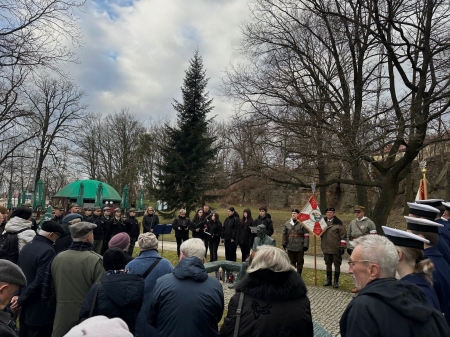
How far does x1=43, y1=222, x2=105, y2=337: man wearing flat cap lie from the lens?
3.85m

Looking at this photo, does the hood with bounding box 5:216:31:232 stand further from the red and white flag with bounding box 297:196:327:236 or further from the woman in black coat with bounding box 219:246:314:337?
the red and white flag with bounding box 297:196:327:236

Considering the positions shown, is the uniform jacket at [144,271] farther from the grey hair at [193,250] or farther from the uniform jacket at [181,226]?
the uniform jacket at [181,226]

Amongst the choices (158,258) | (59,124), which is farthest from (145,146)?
(158,258)

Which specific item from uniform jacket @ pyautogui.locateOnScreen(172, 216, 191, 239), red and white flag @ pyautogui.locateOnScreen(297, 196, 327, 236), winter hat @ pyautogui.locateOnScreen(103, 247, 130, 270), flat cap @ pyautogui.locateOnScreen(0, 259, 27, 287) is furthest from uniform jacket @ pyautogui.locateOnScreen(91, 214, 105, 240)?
flat cap @ pyautogui.locateOnScreen(0, 259, 27, 287)

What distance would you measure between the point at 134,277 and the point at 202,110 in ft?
81.6

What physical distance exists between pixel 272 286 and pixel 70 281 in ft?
7.80

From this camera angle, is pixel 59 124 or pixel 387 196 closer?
pixel 387 196

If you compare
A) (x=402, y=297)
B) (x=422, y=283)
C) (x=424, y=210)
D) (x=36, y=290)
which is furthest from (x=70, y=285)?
(x=424, y=210)

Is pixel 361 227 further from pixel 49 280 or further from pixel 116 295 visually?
pixel 49 280

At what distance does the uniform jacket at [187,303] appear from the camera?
298 centimetres

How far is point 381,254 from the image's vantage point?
2.35m

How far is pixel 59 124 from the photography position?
35.2 m

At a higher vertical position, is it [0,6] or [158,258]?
[0,6]

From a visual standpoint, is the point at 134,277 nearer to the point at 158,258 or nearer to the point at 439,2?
the point at 158,258
